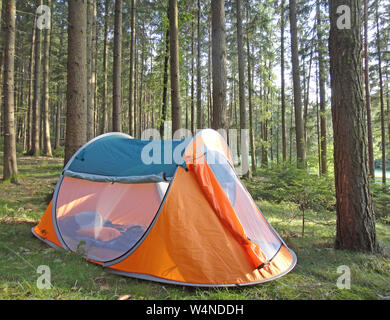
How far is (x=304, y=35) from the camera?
53.5ft

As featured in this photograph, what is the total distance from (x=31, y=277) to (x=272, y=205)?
666 centimetres

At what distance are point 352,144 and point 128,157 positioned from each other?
342 centimetres

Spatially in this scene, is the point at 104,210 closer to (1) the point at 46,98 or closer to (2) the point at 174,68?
(2) the point at 174,68

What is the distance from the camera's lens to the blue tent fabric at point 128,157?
3.52 m

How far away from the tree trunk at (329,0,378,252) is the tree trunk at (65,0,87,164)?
4.86 m

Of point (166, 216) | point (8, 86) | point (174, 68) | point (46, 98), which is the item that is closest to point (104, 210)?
point (166, 216)

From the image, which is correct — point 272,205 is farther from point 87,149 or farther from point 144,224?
point 87,149

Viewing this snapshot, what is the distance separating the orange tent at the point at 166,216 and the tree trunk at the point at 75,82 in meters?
1.09

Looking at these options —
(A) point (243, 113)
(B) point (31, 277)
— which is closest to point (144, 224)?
(B) point (31, 277)

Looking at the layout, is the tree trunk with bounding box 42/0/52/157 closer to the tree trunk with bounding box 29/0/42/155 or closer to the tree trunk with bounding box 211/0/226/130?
the tree trunk with bounding box 29/0/42/155

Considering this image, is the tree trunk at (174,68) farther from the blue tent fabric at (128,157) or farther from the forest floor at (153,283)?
the forest floor at (153,283)

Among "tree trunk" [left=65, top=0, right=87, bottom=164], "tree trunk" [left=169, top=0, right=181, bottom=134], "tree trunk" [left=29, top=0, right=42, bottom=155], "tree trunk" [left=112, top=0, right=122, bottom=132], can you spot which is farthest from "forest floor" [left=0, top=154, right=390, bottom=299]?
"tree trunk" [left=29, top=0, right=42, bottom=155]
